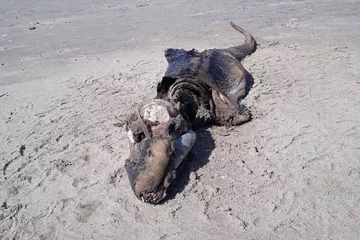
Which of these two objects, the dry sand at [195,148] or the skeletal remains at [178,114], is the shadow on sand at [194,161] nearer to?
the dry sand at [195,148]

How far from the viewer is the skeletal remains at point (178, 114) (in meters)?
2.62

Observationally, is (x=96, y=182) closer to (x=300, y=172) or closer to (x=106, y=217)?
(x=106, y=217)

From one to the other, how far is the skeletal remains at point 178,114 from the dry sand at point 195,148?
198mm

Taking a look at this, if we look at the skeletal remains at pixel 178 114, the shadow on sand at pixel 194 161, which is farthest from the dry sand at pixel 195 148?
the skeletal remains at pixel 178 114

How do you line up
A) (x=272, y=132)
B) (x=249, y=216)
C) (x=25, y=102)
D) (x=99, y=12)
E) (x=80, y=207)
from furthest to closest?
(x=99, y=12) < (x=25, y=102) < (x=272, y=132) < (x=80, y=207) < (x=249, y=216)

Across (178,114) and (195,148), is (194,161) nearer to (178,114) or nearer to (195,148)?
(195,148)

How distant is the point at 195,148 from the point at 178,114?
47 centimetres

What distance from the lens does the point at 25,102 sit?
15.6ft

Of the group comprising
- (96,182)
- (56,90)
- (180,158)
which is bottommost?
(56,90)

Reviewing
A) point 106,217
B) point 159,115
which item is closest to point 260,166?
point 159,115

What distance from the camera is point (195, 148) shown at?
337cm

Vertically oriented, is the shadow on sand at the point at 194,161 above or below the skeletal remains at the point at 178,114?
below

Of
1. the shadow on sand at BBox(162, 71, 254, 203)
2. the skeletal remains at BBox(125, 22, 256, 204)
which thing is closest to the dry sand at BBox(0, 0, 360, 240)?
the shadow on sand at BBox(162, 71, 254, 203)

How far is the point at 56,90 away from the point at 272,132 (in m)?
3.40
